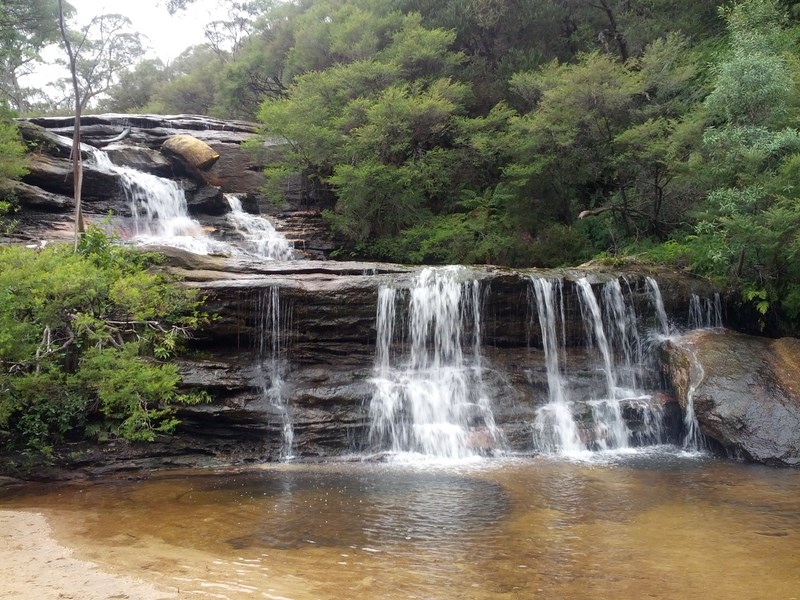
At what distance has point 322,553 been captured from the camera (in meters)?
5.61

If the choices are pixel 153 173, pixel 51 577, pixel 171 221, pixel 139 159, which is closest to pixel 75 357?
pixel 51 577

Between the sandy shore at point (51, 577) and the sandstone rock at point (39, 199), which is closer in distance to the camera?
the sandy shore at point (51, 577)

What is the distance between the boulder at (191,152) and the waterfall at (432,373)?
12.4m

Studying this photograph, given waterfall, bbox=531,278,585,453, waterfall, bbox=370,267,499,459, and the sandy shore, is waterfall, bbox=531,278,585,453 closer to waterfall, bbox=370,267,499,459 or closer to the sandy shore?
waterfall, bbox=370,267,499,459

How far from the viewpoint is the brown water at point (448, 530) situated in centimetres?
487

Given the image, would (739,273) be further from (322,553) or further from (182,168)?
(182,168)

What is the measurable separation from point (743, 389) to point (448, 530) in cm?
695

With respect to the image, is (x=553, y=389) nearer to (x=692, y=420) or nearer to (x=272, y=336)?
(x=692, y=420)

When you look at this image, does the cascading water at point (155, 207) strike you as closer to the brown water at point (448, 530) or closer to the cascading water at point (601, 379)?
the cascading water at point (601, 379)

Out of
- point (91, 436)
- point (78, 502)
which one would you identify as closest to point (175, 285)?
point (91, 436)

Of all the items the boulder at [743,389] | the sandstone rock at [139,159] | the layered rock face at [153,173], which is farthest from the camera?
the sandstone rock at [139,159]

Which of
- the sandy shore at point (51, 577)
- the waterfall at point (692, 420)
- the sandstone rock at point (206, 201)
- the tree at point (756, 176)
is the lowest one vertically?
the sandy shore at point (51, 577)

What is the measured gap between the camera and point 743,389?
34.4 ft

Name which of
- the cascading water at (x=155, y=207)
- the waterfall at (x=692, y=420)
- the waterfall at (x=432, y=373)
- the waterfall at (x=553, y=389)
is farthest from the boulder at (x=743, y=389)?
the cascading water at (x=155, y=207)
